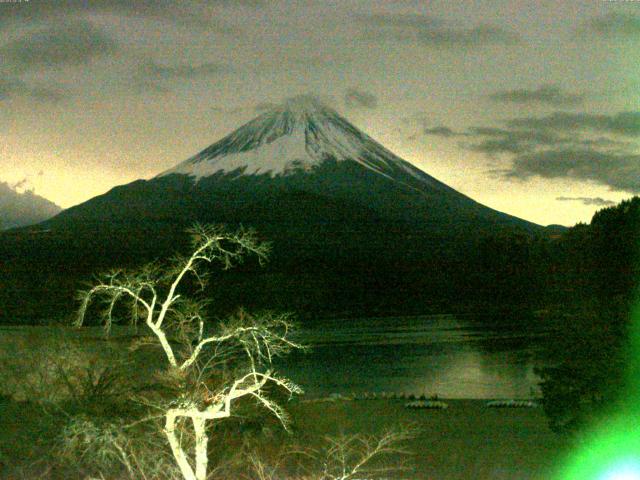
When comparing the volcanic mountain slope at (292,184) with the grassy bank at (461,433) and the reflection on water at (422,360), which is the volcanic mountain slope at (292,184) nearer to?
the reflection on water at (422,360)

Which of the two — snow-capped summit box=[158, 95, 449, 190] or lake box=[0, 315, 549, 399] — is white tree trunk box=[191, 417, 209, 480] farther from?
snow-capped summit box=[158, 95, 449, 190]

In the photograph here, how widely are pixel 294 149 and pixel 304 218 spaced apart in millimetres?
23453

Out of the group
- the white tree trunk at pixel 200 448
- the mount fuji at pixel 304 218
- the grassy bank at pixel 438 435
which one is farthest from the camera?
the mount fuji at pixel 304 218

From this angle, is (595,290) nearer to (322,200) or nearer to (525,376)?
(525,376)

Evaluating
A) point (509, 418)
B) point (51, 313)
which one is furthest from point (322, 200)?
point (509, 418)

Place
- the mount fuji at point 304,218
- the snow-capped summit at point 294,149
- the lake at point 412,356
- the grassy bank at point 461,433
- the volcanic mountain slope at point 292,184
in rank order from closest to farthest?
the grassy bank at point 461,433
the lake at point 412,356
the mount fuji at point 304,218
the volcanic mountain slope at point 292,184
the snow-capped summit at point 294,149

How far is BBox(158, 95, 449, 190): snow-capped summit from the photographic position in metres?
110

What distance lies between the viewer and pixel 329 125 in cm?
12288

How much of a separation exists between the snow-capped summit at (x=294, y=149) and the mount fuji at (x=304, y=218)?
18 cm

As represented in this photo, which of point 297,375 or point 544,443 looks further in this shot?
point 297,375

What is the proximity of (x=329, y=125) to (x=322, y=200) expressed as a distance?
26.0 meters

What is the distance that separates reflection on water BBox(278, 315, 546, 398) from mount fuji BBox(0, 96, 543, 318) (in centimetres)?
1924

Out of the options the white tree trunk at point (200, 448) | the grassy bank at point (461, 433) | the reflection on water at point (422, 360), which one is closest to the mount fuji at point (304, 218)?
the reflection on water at point (422, 360)

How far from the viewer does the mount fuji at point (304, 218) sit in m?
72.2
